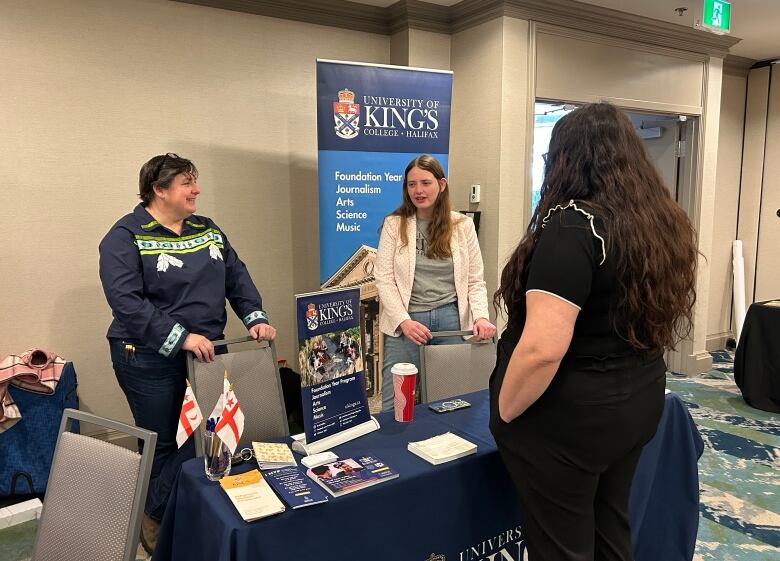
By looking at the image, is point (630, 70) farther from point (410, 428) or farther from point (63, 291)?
point (63, 291)

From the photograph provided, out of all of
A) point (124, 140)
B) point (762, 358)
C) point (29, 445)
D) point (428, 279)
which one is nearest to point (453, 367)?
point (428, 279)

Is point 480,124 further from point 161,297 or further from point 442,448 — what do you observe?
point 442,448

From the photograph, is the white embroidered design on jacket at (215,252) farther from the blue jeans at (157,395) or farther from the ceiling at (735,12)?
the ceiling at (735,12)

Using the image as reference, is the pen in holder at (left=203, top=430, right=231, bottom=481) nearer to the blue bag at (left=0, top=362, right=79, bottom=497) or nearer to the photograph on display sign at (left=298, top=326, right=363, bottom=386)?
the photograph on display sign at (left=298, top=326, right=363, bottom=386)

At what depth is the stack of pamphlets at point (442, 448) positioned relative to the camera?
150cm

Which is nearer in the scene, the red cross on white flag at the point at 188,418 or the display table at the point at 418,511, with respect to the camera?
the display table at the point at 418,511

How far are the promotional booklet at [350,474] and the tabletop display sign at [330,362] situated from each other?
0.13m

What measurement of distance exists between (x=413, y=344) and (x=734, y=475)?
191 cm

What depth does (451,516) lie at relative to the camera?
1.49 meters

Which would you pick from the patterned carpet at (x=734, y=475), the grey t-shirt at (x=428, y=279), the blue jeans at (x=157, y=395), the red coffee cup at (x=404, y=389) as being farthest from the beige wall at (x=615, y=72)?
the blue jeans at (x=157, y=395)

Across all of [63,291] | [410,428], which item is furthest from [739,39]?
[63,291]

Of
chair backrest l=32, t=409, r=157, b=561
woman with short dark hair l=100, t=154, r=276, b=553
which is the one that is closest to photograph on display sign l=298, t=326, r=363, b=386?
chair backrest l=32, t=409, r=157, b=561

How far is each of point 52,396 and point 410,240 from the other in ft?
6.11

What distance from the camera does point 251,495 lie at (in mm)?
1296
